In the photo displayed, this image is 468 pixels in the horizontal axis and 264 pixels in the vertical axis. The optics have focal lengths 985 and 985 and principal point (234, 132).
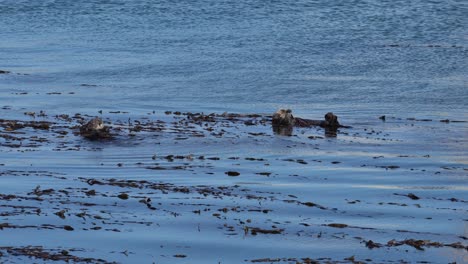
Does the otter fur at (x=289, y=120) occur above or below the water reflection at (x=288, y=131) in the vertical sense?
above

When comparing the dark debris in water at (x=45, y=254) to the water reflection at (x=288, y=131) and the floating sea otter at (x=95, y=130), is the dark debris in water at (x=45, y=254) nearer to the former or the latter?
the floating sea otter at (x=95, y=130)

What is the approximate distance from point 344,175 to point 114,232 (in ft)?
15.5

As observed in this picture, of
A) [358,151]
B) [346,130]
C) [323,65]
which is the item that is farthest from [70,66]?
[358,151]

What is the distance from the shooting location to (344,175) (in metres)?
14.0

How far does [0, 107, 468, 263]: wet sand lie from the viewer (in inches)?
389

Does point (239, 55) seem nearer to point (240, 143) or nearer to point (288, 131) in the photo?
point (288, 131)

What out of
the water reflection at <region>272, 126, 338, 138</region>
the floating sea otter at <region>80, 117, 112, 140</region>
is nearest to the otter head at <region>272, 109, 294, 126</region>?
the water reflection at <region>272, 126, 338, 138</region>

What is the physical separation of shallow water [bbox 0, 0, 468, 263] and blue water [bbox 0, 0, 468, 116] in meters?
0.11

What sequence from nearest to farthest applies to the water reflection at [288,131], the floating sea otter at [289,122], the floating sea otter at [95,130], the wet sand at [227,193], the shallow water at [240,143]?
the wet sand at [227,193] → the shallow water at [240,143] → the floating sea otter at [95,130] → the water reflection at [288,131] → the floating sea otter at [289,122]

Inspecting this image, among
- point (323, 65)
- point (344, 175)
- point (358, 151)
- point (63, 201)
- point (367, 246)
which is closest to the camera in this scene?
point (367, 246)

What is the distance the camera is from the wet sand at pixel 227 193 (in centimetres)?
988

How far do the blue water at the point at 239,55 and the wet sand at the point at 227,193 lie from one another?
3692mm

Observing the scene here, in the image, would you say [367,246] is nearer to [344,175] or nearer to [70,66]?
[344,175]

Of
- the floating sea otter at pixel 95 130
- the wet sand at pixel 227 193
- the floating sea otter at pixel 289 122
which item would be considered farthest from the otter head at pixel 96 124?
the floating sea otter at pixel 289 122
